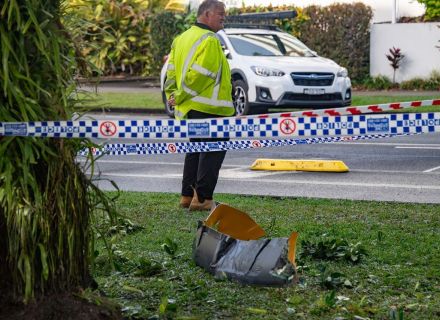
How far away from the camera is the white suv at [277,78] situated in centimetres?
2034

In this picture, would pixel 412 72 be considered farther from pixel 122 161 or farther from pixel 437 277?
pixel 437 277

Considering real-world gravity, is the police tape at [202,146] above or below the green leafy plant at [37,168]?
below

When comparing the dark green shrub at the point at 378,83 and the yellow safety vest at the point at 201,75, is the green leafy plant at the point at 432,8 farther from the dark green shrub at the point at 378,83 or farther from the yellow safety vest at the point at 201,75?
the yellow safety vest at the point at 201,75

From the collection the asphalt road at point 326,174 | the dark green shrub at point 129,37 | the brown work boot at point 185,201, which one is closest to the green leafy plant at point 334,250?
the brown work boot at point 185,201

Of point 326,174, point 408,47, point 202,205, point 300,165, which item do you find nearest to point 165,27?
point 408,47

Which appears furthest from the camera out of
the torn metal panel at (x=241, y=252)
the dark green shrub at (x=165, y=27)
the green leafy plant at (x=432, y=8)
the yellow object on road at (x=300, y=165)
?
the dark green shrub at (x=165, y=27)

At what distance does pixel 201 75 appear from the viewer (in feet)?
30.8

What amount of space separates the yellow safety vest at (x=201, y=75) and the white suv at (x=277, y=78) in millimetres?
10367

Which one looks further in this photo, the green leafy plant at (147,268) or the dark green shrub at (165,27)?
the dark green shrub at (165,27)

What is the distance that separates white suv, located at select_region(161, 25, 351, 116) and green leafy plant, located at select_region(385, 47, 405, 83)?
502cm

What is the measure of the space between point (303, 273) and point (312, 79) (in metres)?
14.2

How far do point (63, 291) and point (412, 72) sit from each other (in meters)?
22.1

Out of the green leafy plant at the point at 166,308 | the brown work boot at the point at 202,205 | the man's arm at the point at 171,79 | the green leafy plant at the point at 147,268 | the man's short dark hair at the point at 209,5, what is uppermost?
the man's short dark hair at the point at 209,5

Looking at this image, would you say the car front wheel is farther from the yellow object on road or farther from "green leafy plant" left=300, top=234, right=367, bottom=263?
"green leafy plant" left=300, top=234, right=367, bottom=263
